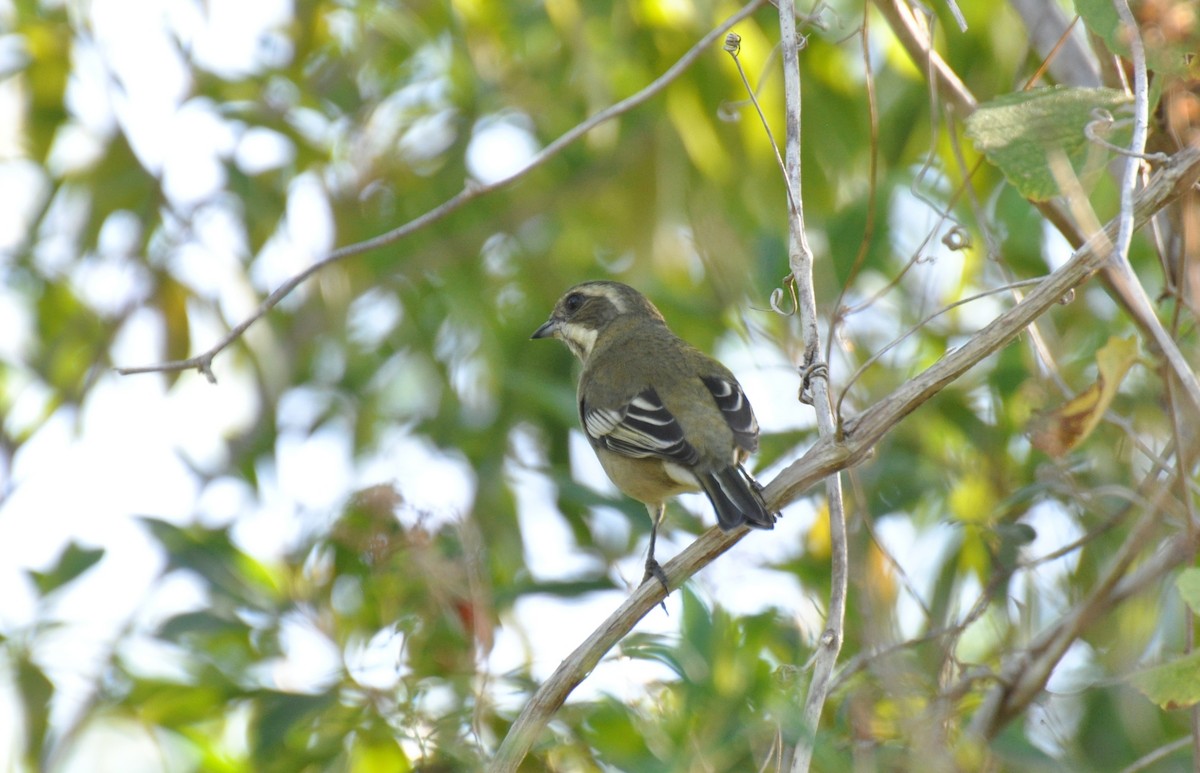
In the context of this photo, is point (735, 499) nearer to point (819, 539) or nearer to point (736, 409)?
point (736, 409)

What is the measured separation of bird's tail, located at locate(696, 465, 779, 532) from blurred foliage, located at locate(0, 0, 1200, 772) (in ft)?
0.95

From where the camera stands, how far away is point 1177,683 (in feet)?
8.67

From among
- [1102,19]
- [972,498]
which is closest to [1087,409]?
[1102,19]

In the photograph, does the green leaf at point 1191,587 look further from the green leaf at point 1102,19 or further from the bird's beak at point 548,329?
the bird's beak at point 548,329

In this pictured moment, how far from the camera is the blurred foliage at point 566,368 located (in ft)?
12.6

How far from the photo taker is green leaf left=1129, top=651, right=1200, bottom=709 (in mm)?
2625

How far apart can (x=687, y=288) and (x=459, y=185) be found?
1.21 metres

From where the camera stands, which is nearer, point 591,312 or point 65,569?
point 65,569

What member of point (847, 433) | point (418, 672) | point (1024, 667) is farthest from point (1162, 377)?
point (418, 672)

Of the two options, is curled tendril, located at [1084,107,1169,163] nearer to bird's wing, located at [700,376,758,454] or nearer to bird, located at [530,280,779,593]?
bird, located at [530,280,779,593]

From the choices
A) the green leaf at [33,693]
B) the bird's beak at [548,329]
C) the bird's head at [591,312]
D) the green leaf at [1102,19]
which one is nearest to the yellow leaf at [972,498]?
the bird's head at [591,312]

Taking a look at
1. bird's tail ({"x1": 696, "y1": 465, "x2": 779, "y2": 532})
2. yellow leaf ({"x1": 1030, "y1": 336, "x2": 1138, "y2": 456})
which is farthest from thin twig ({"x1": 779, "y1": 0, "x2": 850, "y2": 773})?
yellow leaf ({"x1": 1030, "y1": 336, "x2": 1138, "y2": 456})

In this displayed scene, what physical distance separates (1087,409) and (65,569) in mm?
4051

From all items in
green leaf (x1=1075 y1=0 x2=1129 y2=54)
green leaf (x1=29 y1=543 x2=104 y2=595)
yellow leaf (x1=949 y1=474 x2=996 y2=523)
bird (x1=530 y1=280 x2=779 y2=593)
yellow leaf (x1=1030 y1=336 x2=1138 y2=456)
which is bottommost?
green leaf (x1=29 y1=543 x2=104 y2=595)
